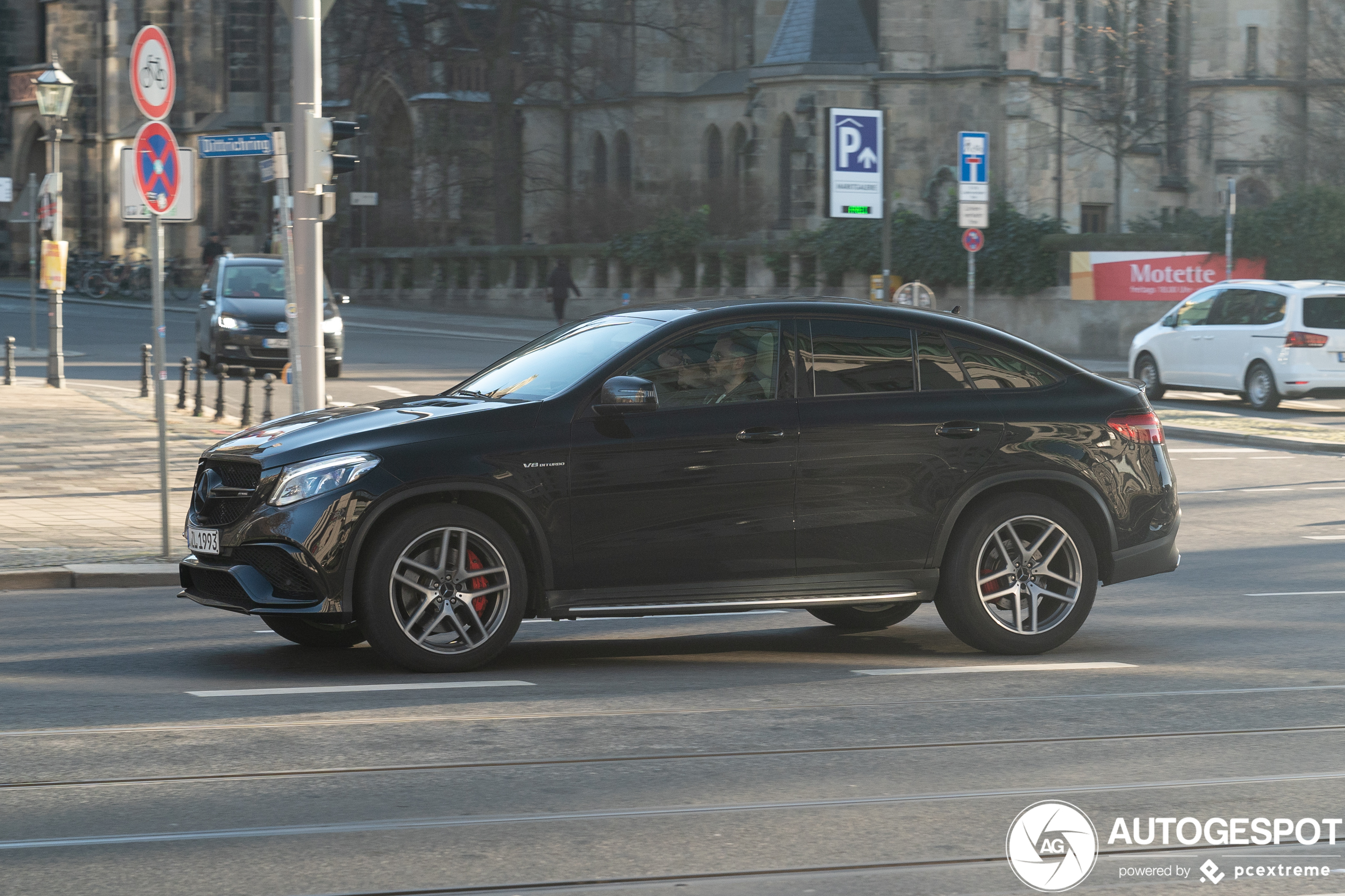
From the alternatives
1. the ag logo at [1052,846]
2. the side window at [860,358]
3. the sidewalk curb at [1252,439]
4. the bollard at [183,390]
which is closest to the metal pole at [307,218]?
the side window at [860,358]

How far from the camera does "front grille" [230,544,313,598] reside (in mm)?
7035

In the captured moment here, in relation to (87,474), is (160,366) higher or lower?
higher

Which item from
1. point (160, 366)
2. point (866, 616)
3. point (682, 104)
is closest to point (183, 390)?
point (160, 366)

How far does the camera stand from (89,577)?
1025 cm

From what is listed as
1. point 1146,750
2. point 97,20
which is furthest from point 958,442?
point 97,20

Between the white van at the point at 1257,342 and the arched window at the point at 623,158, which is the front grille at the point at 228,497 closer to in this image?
the white van at the point at 1257,342

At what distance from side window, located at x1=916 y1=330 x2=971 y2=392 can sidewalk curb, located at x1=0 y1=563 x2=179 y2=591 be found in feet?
16.4

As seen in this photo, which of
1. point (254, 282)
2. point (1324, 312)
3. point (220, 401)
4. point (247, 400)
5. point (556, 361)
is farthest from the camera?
point (254, 282)

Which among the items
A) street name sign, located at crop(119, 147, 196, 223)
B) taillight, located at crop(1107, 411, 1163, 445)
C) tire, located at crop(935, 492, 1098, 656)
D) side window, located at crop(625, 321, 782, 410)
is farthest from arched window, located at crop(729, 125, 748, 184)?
side window, located at crop(625, 321, 782, 410)

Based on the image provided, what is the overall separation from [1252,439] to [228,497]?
1593cm

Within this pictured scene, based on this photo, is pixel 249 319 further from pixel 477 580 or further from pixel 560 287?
pixel 477 580

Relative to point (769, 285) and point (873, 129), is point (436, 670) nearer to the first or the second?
point (873, 129)

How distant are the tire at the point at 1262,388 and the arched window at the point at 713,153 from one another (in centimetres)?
3308

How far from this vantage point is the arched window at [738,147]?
5428 centimetres
